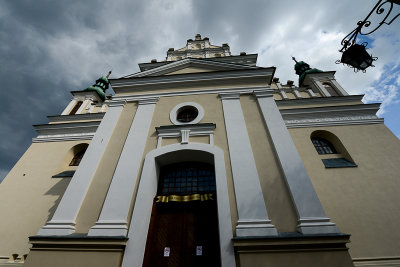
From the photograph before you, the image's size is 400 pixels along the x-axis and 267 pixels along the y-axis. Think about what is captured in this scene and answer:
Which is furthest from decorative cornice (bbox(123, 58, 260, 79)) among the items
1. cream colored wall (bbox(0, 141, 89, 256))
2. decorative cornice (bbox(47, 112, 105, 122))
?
cream colored wall (bbox(0, 141, 89, 256))

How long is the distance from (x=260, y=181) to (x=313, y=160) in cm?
489

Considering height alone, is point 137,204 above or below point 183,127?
below

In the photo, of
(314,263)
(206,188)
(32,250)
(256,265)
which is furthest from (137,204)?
(314,263)

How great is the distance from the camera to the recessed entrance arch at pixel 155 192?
4699 millimetres

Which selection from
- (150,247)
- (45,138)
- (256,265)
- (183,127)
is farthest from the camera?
(45,138)

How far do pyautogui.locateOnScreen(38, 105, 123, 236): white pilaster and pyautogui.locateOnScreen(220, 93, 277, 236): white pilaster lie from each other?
491cm

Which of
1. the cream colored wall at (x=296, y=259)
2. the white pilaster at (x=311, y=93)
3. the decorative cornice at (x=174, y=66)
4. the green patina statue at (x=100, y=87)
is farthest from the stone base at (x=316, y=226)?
the green patina statue at (x=100, y=87)

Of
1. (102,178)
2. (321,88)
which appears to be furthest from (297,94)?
(102,178)

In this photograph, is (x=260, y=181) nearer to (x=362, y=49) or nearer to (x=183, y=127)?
(x=183, y=127)

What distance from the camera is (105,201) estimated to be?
→ 571cm

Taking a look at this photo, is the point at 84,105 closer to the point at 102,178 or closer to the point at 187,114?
the point at 187,114

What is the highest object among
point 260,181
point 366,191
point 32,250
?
point 366,191

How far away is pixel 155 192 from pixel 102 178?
75.3 inches

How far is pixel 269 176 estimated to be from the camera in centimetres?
581
